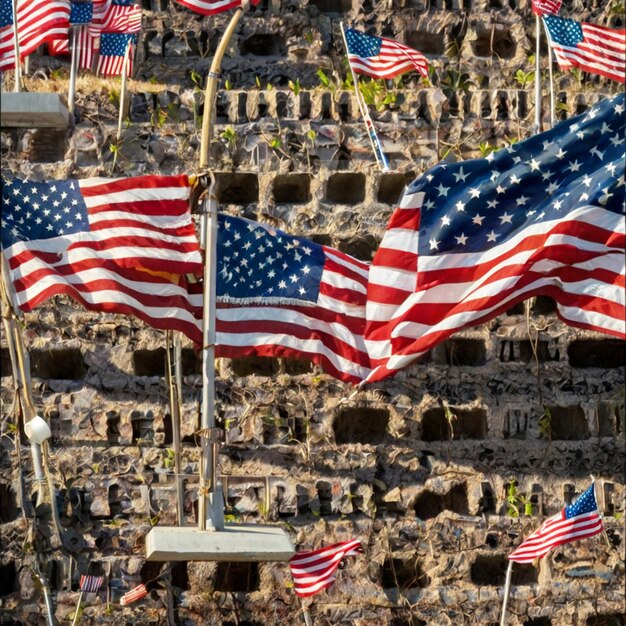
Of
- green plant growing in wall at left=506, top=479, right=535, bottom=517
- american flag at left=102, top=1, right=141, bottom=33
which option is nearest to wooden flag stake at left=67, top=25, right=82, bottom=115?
american flag at left=102, top=1, right=141, bottom=33

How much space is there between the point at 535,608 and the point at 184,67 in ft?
29.6

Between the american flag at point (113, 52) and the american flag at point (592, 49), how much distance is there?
218 inches

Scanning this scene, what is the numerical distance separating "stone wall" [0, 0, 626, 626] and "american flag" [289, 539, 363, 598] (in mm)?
1028

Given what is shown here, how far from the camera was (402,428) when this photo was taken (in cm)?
2338

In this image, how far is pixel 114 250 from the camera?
70.7ft

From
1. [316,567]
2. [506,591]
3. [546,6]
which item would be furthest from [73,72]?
[506,591]

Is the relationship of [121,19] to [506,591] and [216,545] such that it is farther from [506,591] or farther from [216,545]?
[506,591]

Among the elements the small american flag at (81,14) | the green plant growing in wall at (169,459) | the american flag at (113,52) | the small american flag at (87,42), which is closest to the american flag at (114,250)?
the green plant growing in wall at (169,459)

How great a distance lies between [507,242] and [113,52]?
662cm

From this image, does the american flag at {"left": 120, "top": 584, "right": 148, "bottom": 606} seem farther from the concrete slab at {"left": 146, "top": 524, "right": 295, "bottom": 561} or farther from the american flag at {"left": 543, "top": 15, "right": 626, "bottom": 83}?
the american flag at {"left": 543, "top": 15, "right": 626, "bottom": 83}

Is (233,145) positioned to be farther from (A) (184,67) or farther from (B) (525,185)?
(B) (525,185)

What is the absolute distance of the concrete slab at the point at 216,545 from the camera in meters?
19.4

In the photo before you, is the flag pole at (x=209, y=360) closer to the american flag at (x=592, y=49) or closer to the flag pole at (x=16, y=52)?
the flag pole at (x=16, y=52)

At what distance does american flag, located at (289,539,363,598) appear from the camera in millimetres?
21422
